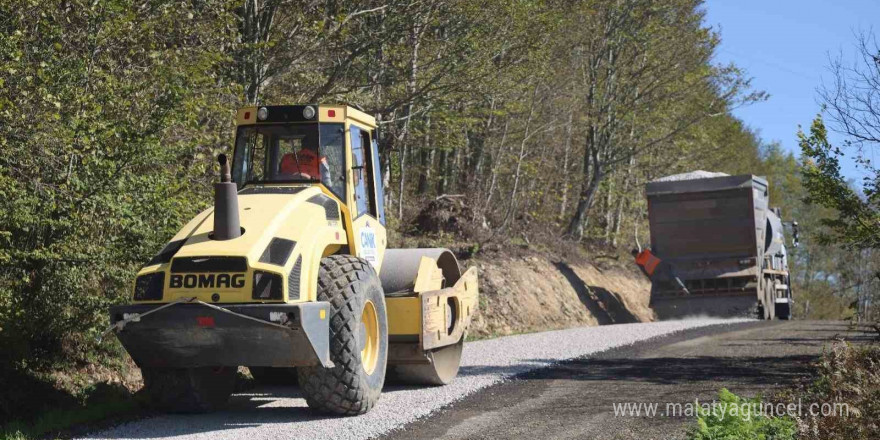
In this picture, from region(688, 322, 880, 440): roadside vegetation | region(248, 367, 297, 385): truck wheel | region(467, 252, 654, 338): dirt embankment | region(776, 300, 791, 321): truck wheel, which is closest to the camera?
region(688, 322, 880, 440): roadside vegetation

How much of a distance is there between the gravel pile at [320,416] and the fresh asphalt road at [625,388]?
0.26 meters

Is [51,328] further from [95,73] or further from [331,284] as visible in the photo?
[331,284]

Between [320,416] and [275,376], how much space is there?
9.22ft

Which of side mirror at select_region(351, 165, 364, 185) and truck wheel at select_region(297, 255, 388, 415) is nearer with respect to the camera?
truck wheel at select_region(297, 255, 388, 415)

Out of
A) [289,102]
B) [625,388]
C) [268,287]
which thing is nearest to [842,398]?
[625,388]

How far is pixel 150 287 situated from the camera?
349 inches

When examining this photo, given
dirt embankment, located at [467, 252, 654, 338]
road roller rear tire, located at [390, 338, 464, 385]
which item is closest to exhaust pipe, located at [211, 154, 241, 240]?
road roller rear tire, located at [390, 338, 464, 385]

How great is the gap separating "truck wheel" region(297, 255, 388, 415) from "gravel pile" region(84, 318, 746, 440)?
19 centimetres

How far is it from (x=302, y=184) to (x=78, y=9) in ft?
11.9

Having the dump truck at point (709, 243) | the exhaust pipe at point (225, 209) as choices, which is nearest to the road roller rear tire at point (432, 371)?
the exhaust pipe at point (225, 209)

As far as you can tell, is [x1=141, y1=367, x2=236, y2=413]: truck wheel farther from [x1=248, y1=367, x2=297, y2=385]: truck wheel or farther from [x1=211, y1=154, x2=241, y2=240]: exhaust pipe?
[x1=248, y1=367, x2=297, y2=385]: truck wheel

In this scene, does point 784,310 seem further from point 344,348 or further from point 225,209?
point 225,209

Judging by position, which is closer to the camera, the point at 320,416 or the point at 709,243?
the point at 320,416

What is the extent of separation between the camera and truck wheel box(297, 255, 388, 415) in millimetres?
9141
